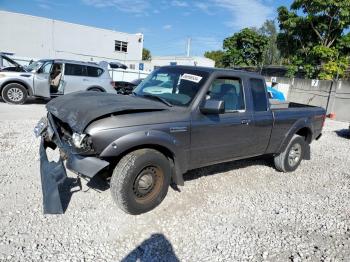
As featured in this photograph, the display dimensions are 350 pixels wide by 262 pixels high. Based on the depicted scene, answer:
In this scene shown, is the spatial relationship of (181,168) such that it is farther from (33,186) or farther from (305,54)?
(305,54)

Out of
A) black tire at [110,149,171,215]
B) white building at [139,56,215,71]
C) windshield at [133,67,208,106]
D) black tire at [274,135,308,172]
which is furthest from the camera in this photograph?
white building at [139,56,215,71]

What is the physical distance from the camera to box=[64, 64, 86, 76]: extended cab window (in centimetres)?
1211

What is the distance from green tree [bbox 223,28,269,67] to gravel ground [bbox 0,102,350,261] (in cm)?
3077

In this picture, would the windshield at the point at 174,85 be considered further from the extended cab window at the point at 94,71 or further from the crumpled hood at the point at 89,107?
the extended cab window at the point at 94,71

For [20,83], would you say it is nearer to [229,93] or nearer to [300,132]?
[229,93]

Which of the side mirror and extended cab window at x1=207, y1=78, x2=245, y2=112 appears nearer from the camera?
the side mirror

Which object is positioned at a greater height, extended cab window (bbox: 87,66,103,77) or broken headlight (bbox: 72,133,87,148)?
extended cab window (bbox: 87,66,103,77)

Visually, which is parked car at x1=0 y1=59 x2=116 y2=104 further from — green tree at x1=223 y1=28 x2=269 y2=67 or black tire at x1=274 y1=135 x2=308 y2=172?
green tree at x1=223 y1=28 x2=269 y2=67

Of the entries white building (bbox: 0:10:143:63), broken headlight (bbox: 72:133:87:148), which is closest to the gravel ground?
broken headlight (bbox: 72:133:87:148)

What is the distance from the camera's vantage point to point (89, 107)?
12.5 feet

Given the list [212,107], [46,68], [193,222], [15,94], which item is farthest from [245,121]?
[15,94]

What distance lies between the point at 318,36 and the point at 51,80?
18216mm

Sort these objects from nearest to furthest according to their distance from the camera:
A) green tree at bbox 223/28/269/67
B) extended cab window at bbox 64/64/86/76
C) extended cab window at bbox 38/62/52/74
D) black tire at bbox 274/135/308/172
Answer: black tire at bbox 274/135/308/172 < extended cab window at bbox 38/62/52/74 < extended cab window at bbox 64/64/86/76 < green tree at bbox 223/28/269/67

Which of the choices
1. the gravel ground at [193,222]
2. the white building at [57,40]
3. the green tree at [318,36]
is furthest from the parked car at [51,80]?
the white building at [57,40]
